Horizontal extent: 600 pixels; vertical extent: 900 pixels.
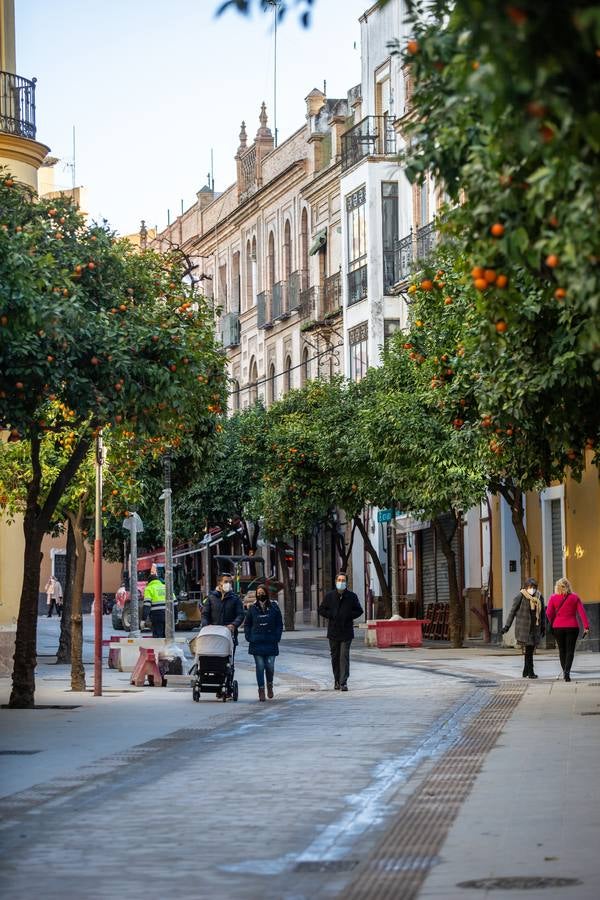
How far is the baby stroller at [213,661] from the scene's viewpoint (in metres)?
24.0

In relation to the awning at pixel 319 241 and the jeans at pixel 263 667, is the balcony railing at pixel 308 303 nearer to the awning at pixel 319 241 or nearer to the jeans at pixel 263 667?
the awning at pixel 319 241

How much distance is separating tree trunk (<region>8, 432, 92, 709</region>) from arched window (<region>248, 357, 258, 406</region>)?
46.0 m

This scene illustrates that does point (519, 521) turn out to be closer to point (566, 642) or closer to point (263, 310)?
point (566, 642)

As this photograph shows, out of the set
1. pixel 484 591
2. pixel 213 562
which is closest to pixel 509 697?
pixel 484 591

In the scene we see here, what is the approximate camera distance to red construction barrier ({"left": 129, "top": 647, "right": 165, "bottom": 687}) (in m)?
28.4

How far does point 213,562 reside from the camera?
74.8m

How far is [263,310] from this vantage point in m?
67.7

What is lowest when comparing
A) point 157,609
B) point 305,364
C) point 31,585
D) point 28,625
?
point 28,625

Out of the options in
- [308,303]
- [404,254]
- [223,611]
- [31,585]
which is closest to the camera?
[31,585]

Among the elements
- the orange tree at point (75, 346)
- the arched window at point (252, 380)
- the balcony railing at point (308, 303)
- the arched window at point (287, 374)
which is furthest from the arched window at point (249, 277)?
the orange tree at point (75, 346)

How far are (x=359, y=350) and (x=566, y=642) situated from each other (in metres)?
28.9

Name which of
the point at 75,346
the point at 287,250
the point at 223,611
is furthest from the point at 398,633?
the point at 287,250

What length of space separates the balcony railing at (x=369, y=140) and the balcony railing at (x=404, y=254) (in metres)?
3.01

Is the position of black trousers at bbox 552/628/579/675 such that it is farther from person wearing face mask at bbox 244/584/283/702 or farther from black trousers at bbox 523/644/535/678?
person wearing face mask at bbox 244/584/283/702
